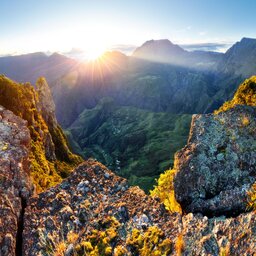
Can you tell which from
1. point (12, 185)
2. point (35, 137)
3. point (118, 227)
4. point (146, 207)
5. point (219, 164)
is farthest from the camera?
point (35, 137)

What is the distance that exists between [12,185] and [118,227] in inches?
282

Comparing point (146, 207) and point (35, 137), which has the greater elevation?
point (146, 207)

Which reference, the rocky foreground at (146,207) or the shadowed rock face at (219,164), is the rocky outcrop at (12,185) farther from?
the shadowed rock face at (219,164)

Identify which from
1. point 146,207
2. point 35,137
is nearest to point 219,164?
point 146,207

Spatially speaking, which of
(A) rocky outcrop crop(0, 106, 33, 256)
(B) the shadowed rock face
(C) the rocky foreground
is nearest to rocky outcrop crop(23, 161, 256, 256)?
(C) the rocky foreground

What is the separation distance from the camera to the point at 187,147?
61.5 ft

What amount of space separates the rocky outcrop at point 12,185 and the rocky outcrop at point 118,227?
61 centimetres

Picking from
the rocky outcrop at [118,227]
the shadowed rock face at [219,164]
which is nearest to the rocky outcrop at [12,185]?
the rocky outcrop at [118,227]

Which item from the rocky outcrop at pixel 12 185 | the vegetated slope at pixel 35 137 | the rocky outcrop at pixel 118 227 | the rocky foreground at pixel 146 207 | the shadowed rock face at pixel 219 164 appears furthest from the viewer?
the vegetated slope at pixel 35 137

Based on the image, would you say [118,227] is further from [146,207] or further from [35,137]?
[35,137]

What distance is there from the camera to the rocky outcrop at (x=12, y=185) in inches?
541

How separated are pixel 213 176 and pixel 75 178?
891cm

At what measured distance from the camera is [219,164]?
55.7ft

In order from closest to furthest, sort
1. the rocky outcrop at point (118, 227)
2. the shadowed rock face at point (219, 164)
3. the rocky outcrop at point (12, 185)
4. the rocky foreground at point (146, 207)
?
the rocky outcrop at point (118, 227), the rocky foreground at point (146, 207), the rocky outcrop at point (12, 185), the shadowed rock face at point (219, 164)
